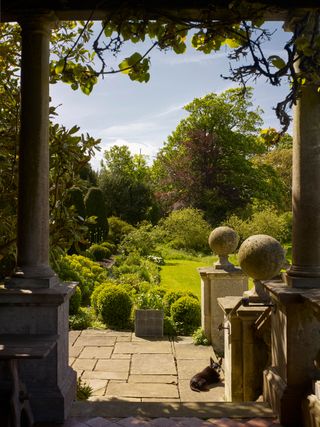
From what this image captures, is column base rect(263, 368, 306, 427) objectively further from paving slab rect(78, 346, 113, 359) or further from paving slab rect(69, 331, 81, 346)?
paving slab rect(69, 331, 81, 346)

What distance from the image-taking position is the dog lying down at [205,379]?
18.7 ft

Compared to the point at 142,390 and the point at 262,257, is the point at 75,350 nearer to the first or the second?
the point at 142,390

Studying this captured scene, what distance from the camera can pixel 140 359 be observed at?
693 centimetres

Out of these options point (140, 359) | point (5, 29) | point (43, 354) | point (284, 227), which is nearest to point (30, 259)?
point (43, 354)

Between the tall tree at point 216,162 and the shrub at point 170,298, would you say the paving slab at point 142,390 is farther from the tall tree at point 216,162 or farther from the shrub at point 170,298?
the tall tree at point 216,162

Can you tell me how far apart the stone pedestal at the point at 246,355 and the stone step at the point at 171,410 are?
2.80 feet

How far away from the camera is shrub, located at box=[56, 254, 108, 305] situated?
36.0 feet

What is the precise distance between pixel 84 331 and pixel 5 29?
579 centimetres

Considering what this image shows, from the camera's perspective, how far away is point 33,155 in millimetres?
3420

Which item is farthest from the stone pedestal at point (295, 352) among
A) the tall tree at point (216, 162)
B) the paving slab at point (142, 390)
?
the tall tree at point (216, 162)

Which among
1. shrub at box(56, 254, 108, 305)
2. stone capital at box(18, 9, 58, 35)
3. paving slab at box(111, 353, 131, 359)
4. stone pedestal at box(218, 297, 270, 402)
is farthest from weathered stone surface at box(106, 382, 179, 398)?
shrub at box(56, 254, 108, 305)

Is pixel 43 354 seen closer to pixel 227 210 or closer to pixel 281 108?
pixel 281 108

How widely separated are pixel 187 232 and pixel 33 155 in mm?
18134

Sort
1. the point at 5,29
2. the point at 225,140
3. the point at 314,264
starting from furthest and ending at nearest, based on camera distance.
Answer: the point at 225,140 → the point at 5,29 → the point at 314,264
